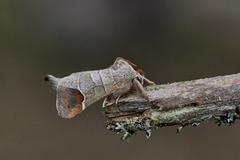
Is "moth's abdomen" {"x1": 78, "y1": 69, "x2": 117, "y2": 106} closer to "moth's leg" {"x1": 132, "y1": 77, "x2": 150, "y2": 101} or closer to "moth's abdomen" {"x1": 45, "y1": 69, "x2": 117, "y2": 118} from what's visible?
"moth's abdomen" {"x1": 45, "y1": 69, "x2": 117, "y2": 118}

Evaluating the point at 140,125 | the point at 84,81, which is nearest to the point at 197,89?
the point at 140,125

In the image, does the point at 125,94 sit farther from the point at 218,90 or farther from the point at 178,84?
the point at 218,90

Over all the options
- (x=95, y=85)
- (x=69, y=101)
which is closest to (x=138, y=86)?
(x=95, y=85)

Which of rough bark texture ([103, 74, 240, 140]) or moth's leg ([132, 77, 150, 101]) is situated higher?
moth's leg ([132, 77, 150, 101])

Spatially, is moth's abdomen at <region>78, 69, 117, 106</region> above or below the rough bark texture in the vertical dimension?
above

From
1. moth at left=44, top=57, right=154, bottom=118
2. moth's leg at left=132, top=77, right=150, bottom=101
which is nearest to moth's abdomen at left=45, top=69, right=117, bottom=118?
moth at left=44, top=57, right=154, bottom=118

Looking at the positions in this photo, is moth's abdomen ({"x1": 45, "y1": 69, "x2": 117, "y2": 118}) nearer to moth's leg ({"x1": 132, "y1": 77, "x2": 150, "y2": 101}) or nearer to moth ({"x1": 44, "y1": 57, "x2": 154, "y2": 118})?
moth ({"x1": 44, "y1": 57, "x2": 154, "y2": 118})

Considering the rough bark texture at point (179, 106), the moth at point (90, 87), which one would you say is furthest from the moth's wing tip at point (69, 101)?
the rough bark texture at point (179, 106)
